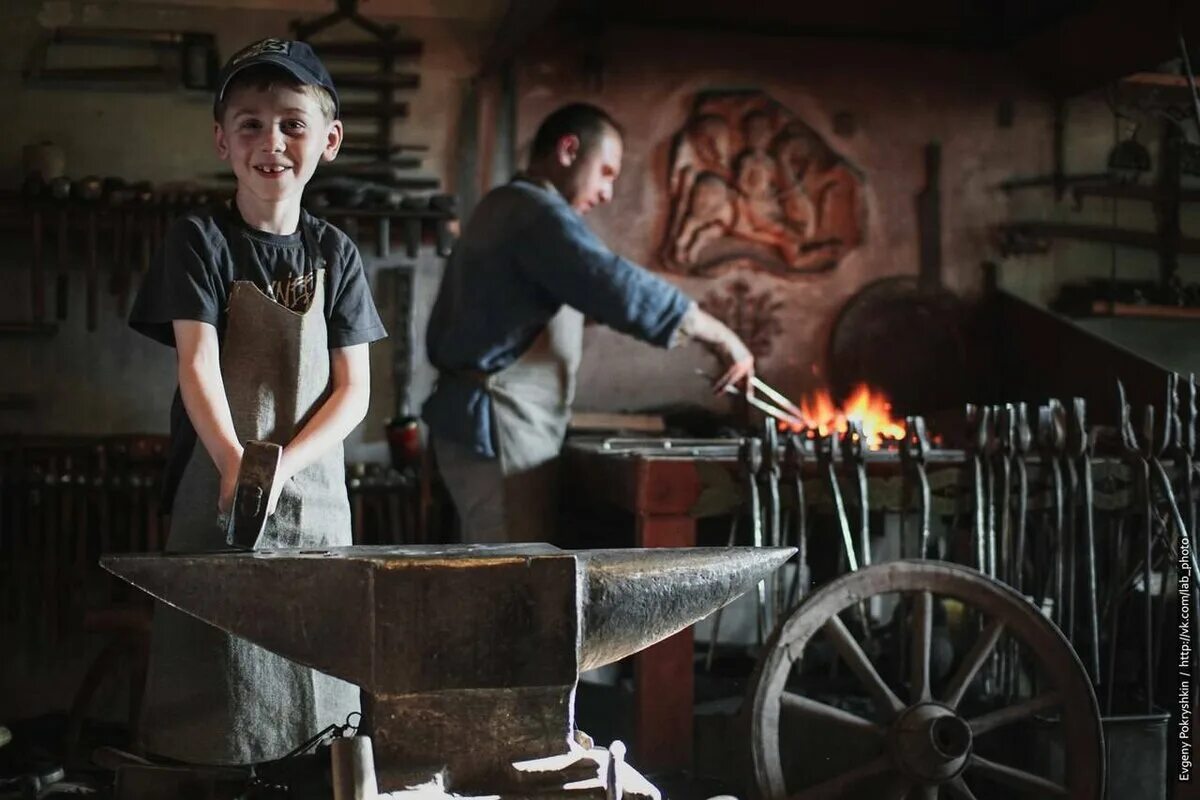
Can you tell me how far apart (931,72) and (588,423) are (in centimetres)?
233

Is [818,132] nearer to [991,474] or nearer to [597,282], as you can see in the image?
[597,282]

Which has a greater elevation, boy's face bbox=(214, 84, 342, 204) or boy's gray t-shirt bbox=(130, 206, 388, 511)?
boy's face bbox=(214, 84, 342, 204)

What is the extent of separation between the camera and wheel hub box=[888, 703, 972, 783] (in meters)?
2.79

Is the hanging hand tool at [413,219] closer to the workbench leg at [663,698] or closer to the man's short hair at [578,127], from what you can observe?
the man's short hair at [578,127]

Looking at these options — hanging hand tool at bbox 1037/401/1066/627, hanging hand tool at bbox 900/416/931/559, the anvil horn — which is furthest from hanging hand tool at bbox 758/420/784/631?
the anvil horn

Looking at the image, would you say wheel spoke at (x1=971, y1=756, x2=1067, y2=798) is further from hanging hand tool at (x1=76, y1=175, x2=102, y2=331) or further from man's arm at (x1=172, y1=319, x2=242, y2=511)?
hanging hand tool at (x1=76, y1=175, x2=102, y2=331)

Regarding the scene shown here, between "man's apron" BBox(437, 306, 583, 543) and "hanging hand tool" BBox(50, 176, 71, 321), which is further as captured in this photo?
"hanging hand tool" BBox(50, 176, 71, 321)

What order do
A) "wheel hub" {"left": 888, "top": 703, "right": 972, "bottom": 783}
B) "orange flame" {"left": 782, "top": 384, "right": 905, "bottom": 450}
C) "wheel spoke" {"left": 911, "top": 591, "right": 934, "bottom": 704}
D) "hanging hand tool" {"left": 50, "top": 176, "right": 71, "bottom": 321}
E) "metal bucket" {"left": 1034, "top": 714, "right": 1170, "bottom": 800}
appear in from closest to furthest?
1. "wheel hub" {"left": 888, "top": 703, "right": 972, "bottom": 783}
2. "wheel spoke" {"left": 911, "top": 591, "right": 934, "bottom": 704}
3. "metal bucket" {"left": 1034, "top": 714, "right": 1170, "bottom": 800}
4. "hanging hand tool" {"left": 50, "top": 176, "right": 71, "bottom": 321}
5. "orange flame" {"left": 782, "top": 384, "right": 905, "bottom": 450}

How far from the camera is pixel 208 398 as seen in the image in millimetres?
1990

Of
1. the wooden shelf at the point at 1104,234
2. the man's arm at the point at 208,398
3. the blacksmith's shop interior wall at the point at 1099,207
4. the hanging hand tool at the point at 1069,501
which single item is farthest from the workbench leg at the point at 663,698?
the wooden shelf at the point at 1104,234

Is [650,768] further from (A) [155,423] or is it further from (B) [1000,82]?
(B) [1000,82]

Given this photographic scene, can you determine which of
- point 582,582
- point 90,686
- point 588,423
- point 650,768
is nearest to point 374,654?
point 582,582

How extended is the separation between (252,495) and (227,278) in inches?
17.9

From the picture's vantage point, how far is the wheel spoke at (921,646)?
2.91 metres
